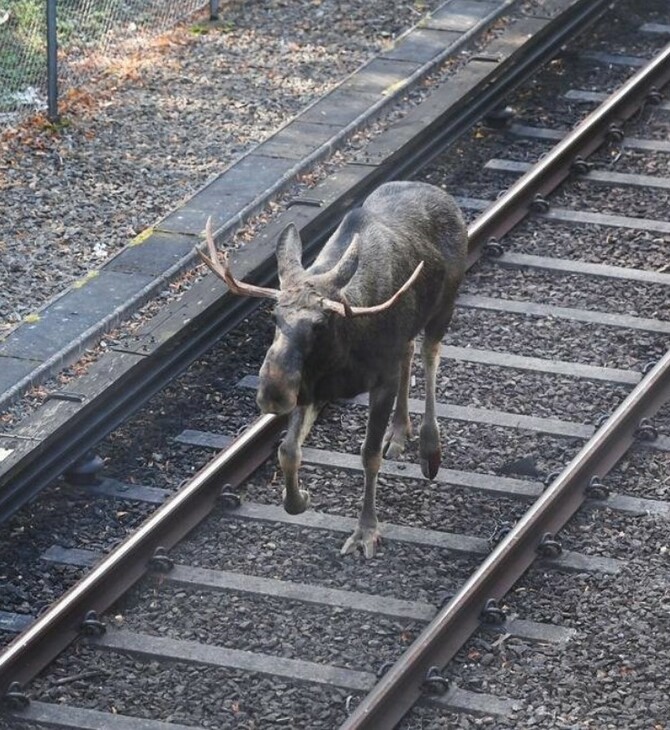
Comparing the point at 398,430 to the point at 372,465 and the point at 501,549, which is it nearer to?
the point at 372,465

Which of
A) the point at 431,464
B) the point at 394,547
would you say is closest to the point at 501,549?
the point at 394,547

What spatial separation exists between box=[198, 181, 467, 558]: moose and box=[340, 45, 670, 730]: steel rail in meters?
0.71

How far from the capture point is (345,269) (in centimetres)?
908

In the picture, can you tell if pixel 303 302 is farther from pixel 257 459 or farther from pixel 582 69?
pixel 582 69

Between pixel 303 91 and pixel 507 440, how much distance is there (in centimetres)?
560

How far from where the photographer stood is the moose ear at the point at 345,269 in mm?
9062

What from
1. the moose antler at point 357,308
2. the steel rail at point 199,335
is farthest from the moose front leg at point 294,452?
the steel rail at point 199,335

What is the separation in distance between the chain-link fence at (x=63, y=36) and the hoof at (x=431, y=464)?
6026 mm

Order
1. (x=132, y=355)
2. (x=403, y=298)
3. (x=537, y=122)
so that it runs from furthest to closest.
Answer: (x=537, y=122) → (x=132, y=355) → (x=403, y=298)

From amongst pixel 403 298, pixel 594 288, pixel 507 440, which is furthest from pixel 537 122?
pixel 403 298

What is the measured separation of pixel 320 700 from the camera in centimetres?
895

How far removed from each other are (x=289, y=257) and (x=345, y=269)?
31 cm

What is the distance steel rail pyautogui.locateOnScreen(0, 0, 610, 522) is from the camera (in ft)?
34.9

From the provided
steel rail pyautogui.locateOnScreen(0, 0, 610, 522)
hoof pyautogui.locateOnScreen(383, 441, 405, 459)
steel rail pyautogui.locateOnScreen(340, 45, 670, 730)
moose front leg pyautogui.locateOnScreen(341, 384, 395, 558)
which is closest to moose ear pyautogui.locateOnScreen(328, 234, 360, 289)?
moose front leg pyautogui.locateOnScreen(341, 384, 395, 558)
